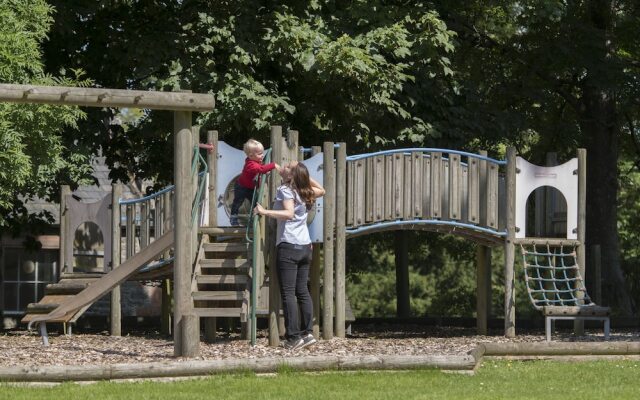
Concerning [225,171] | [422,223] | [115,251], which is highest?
[225,171]

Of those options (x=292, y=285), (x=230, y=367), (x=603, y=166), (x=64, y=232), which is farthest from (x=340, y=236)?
(x=603, y=166)

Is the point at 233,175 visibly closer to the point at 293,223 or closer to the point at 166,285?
the point at 293,223

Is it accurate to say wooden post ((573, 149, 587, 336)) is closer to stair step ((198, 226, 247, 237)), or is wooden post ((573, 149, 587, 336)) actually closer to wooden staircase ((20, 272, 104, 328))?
stair step ((198, 226, 247, 237))

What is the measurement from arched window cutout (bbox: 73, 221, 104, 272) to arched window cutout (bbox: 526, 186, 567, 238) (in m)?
15.4

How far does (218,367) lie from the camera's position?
12234 millimetres

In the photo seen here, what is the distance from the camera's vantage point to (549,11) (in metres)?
22.7

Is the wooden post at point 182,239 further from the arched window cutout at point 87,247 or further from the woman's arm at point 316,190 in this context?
the arched window cutout at point 87,247

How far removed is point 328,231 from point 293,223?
102 inches

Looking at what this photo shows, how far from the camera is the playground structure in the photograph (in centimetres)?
1408

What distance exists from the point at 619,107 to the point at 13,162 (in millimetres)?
12390

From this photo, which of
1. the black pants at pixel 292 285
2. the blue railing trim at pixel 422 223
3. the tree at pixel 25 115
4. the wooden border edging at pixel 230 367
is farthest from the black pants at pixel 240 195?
the wooden border edging at pixel 230 367

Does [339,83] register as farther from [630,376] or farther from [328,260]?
[630,376]

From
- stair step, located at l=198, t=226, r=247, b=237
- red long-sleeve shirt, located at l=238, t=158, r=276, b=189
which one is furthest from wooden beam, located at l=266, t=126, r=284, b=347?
stair step, located at l=198, t=226, r=247, b=237

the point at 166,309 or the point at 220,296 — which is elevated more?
the point at 220,296
